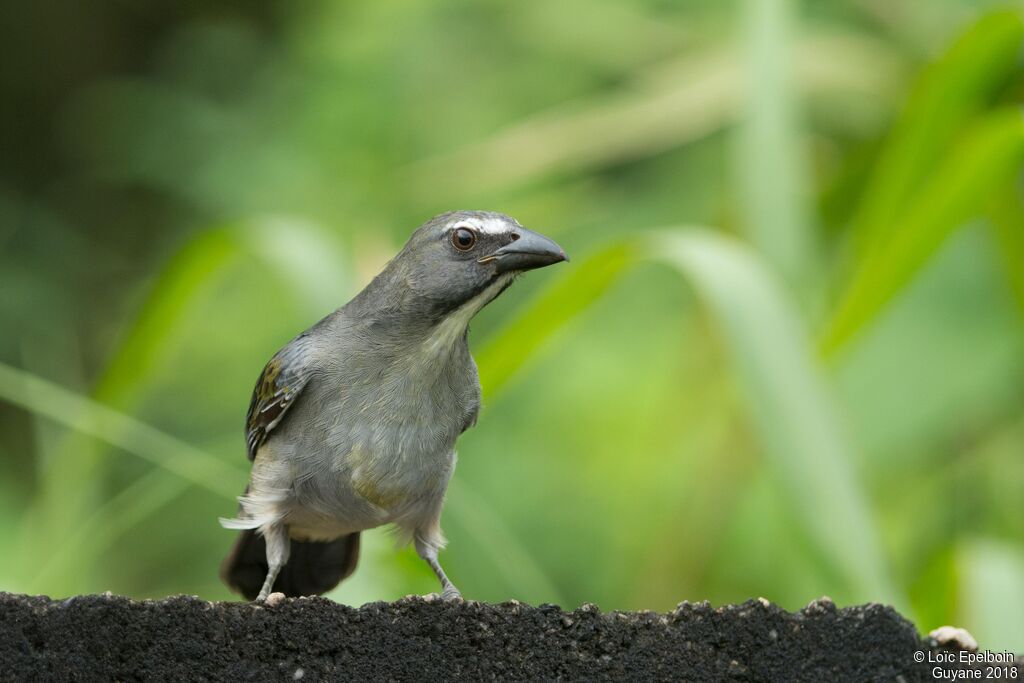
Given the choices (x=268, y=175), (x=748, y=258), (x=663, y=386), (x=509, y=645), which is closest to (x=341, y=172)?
(x=268, y=175)

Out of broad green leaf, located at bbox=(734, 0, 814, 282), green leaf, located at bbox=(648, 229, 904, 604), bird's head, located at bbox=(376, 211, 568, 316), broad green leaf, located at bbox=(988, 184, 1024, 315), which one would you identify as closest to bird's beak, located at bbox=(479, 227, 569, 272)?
bird's head, located at bbox=(376, 211, 568, 316)

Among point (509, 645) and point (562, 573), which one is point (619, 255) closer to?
point (509, 645)

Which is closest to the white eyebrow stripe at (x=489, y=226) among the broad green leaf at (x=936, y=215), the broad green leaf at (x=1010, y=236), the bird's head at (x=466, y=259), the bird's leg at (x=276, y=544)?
the bird's head at (x=466, y=259)

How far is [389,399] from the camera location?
304 centimetres

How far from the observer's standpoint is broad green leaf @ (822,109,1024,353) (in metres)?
3.83

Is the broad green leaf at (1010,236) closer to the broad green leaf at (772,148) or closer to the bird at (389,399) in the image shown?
the broad green leaf at (772,148)

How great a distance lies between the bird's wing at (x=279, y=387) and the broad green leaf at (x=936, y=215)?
172 centimetres

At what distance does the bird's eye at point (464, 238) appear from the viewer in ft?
10.2

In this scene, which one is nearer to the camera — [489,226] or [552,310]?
[489,226]

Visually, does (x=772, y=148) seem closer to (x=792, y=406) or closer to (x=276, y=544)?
(x=792, y=406)

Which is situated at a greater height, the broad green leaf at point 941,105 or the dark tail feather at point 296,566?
the broad green leaf at point 941,105

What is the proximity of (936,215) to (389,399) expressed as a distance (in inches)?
71.6

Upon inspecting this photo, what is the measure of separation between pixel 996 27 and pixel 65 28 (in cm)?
656

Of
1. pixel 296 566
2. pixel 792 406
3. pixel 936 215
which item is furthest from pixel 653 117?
pixel 296 566
